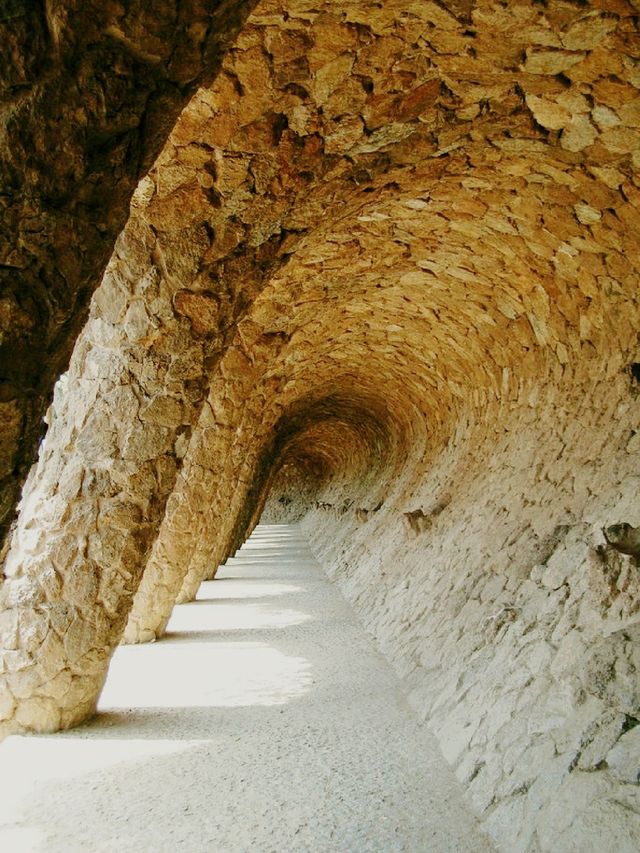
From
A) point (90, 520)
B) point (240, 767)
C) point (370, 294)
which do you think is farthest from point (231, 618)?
point (240, 767)

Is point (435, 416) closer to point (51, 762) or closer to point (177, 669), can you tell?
point (177, 669)

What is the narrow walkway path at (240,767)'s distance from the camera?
3.31m

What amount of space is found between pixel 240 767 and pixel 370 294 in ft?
15.1

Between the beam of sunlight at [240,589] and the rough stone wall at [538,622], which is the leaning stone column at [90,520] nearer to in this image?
the rough stone wall at [538,622]

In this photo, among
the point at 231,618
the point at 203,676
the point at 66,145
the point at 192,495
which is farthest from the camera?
the point at 231,618

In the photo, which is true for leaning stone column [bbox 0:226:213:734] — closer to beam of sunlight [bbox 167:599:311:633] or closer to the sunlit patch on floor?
the sunlit patch on floor

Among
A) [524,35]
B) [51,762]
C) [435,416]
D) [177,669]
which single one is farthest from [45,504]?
[435,416]

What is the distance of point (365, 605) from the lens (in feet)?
29.4

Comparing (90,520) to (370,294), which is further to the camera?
(370,294)

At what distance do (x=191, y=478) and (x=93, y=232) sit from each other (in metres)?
6.89

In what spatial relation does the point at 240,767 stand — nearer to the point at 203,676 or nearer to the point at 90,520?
the point at 90,520

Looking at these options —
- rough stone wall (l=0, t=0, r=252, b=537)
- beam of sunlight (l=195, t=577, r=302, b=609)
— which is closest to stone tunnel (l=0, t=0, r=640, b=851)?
rough stone wall (l=0, t=0, r=252, b=537)

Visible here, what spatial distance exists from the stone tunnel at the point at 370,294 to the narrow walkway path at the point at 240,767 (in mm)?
281

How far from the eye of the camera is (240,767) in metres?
4.12
